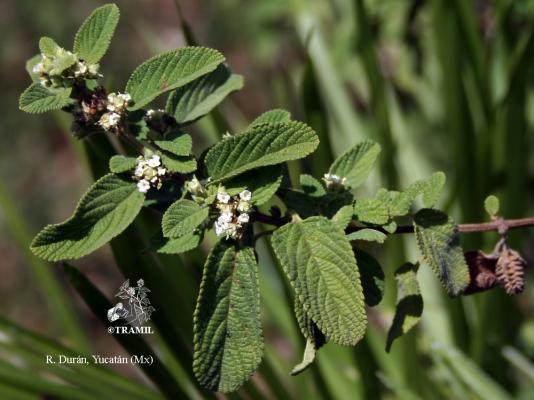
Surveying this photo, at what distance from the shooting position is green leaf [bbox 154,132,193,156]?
24.6 inches

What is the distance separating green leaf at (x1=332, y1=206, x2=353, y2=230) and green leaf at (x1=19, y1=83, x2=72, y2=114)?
0.25 metres

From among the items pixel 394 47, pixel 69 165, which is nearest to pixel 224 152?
pixel 394 47

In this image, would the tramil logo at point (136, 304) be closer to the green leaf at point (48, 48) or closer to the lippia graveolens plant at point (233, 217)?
the lippia graveolens plant at point (233, 217)

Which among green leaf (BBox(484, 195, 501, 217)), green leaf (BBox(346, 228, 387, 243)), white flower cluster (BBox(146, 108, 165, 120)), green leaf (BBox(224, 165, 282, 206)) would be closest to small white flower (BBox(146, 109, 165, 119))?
white flower cluster (BBox(146, 108, 165, 120))

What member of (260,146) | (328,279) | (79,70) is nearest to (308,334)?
(328,279)

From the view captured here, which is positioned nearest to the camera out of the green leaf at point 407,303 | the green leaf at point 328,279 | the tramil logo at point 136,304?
the green leaf at point 328,279

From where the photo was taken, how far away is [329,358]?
1155mm

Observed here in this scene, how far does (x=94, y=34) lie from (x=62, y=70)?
8cm

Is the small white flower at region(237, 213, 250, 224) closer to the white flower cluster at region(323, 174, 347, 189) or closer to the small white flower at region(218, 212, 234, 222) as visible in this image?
the small white flower at region(218, 212, 234, 222)

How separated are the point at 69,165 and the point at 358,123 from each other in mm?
1949

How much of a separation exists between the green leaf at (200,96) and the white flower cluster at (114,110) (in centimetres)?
7

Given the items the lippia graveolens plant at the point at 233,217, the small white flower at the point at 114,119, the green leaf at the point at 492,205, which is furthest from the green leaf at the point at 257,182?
the green leaf at the point at 492,205

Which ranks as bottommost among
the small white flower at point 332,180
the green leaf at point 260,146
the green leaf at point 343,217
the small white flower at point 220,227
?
the green leaf at point 343,217

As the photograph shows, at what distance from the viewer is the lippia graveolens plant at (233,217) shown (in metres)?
0.60
